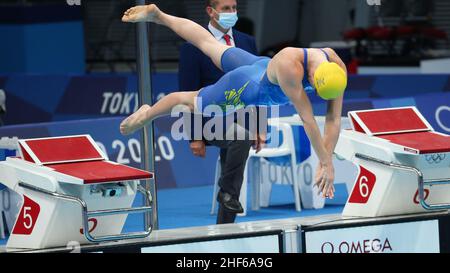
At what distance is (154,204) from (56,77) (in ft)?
24.8

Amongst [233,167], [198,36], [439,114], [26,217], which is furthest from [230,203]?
[439,114]

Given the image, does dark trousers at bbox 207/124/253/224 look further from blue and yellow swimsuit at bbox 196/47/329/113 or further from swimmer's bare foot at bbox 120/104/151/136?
swimmer's bare foot at bbox 120/104/151/136

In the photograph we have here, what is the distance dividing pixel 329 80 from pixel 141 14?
57.6 inches

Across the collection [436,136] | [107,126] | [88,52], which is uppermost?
[436,136]

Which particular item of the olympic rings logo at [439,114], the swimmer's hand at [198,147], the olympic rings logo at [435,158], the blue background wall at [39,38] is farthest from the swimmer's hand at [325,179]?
the blue background wall at [39,38]

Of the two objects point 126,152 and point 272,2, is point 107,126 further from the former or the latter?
point 272,2

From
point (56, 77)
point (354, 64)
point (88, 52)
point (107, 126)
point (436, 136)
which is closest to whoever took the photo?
point (436, 136)

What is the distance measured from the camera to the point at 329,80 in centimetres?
634

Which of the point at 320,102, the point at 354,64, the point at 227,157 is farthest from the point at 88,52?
the point at 227,157

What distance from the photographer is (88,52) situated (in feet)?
79.0

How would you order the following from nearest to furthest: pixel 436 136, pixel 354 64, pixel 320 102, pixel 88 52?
pixel 436 136 → pixel 320 102 → pixel 354 64 → pixel 88 52

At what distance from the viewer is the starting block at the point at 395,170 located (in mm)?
7059

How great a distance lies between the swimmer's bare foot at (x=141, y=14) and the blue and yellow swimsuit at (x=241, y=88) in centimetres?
54

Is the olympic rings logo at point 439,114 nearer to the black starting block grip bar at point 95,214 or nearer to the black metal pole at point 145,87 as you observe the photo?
the black metal pole at point 145,87
